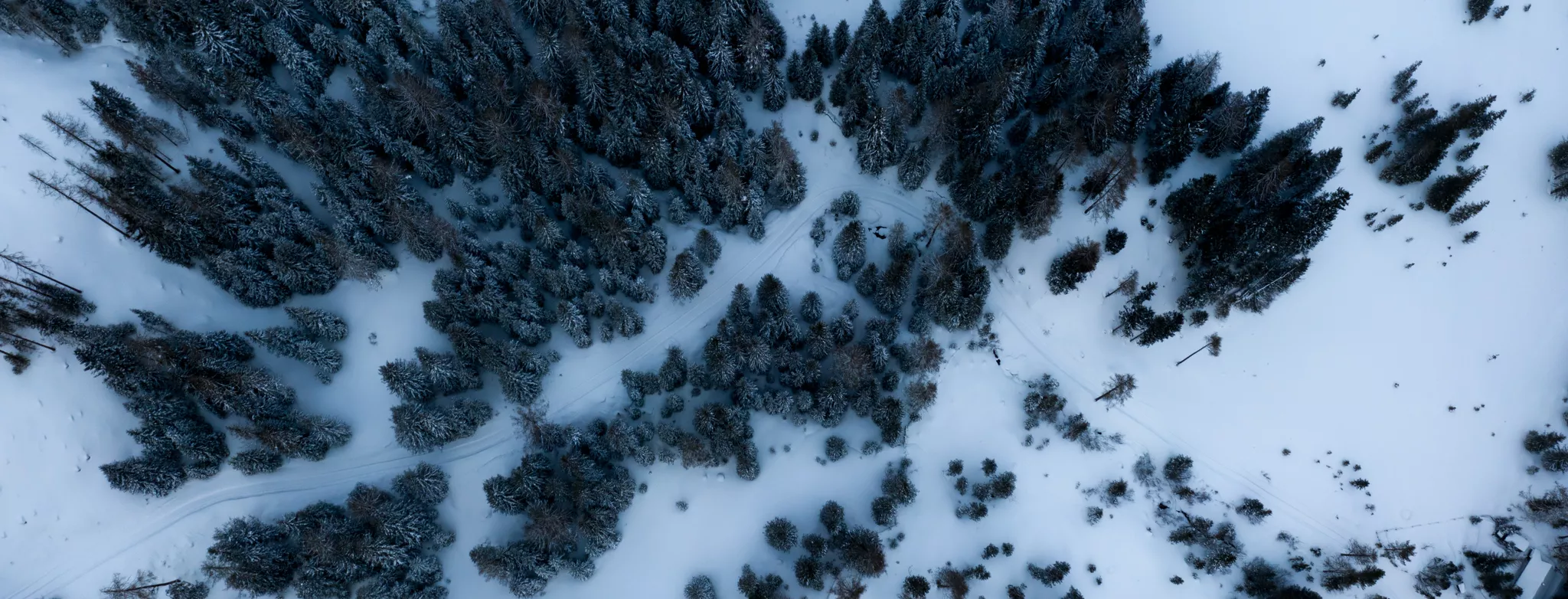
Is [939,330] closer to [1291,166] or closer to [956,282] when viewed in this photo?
[956,282]

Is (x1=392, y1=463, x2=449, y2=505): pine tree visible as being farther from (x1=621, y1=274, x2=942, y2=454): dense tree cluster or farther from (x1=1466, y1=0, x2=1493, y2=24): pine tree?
(x1=1466, y1=0, x2=1493, y2=24): pine tree

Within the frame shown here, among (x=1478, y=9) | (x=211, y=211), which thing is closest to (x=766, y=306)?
(x=211, y=211)

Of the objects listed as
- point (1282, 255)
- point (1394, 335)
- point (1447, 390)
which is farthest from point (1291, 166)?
point (1447, 390)

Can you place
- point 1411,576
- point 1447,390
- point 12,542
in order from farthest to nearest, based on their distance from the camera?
point 1447,390, point 1411,576, point 12,542

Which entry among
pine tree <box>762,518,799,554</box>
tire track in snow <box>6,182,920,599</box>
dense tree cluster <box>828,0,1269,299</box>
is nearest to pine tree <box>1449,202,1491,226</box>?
dense tree cluster <box>828,0,1269,299</box>

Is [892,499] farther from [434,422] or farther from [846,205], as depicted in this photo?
[434,422]

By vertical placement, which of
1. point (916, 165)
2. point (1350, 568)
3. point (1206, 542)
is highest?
point (916, 165)
